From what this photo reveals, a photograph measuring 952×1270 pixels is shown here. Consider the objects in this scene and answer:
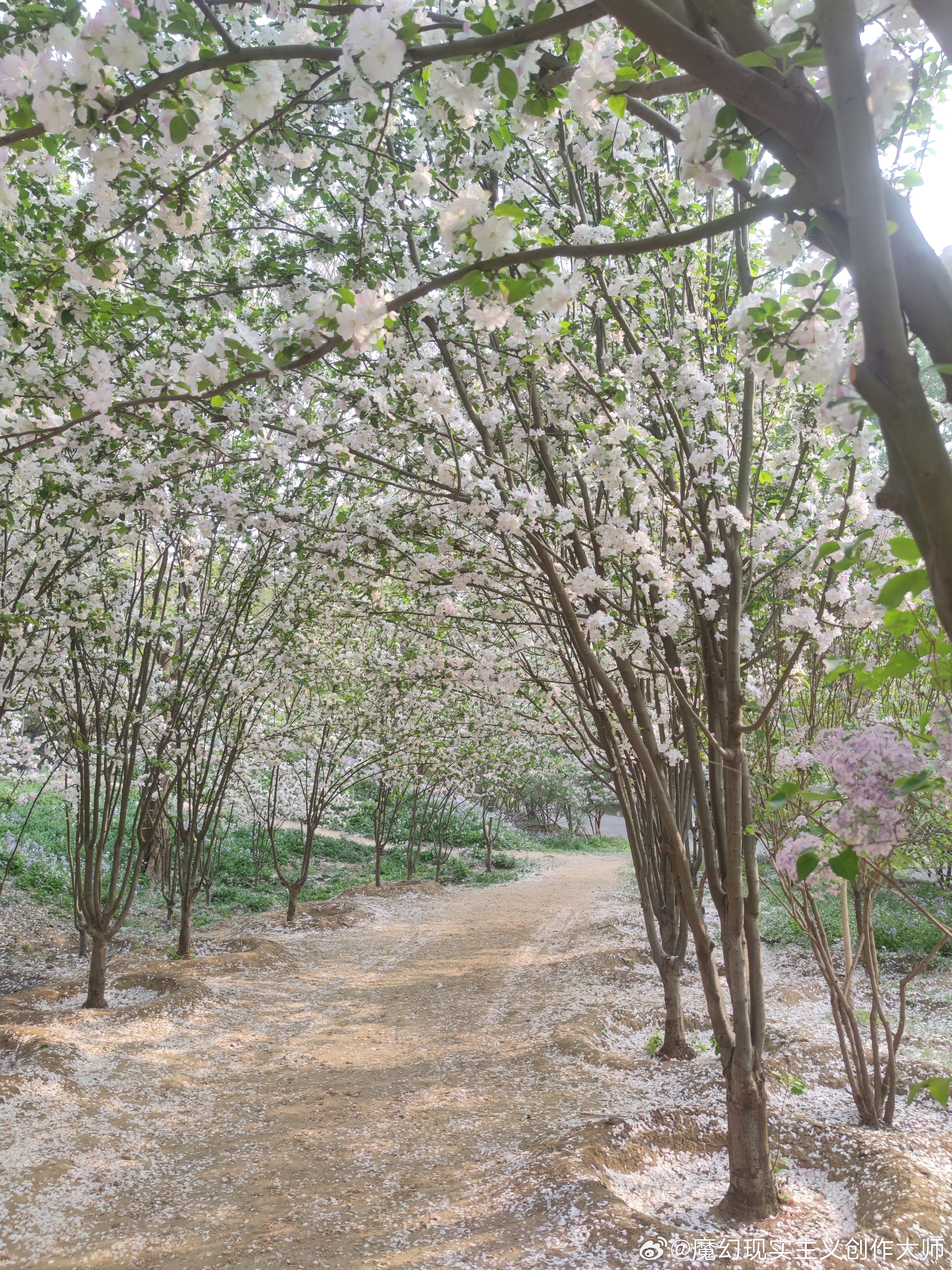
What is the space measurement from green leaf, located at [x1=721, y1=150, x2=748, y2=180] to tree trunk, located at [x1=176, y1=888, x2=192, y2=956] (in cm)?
822

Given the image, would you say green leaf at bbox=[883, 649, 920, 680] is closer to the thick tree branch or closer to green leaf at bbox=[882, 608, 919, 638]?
green leaf at bbox=[882, 608, 919, 638]

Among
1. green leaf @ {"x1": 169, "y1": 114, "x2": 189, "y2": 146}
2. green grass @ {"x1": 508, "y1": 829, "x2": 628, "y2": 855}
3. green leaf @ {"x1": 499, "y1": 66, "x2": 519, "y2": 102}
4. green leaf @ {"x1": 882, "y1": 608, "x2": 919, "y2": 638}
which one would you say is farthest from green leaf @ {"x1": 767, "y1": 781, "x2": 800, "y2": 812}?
green grass @ {"x1": 508, "y1": 829, "x2": 628, "y2": 855}

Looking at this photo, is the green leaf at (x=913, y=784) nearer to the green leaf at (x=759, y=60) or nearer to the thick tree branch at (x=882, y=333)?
the thick tree branch at (x=882, y=333)

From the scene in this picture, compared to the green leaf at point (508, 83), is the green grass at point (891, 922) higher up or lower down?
lower down

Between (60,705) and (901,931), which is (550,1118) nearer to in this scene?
(60,705)

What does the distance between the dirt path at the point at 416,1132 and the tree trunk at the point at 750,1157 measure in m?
0.08

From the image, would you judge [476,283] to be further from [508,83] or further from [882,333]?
[882,333]

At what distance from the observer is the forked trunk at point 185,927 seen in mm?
8023

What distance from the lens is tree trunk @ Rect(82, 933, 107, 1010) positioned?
6.42m

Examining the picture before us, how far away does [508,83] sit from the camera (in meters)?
1.43

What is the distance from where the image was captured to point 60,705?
6.91 m

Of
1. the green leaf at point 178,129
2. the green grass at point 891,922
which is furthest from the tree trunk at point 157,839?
the green leaf at point 178,129

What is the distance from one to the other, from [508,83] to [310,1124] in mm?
5074

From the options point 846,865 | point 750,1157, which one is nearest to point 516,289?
point 846,865
